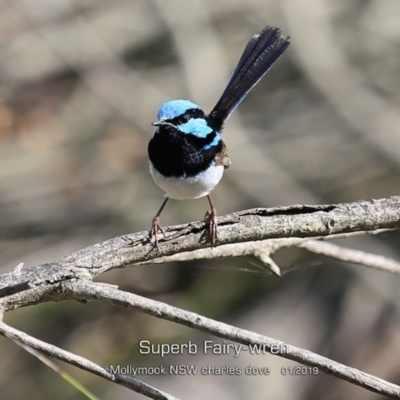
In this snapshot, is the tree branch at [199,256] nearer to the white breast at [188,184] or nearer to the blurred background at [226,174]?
the white breast at [188,184]

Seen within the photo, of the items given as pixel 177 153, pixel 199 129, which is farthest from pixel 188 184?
pixel 199 129

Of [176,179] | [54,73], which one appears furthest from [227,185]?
[176,179]

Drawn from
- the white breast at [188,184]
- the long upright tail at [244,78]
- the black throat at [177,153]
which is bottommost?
the white breast at [188,184]

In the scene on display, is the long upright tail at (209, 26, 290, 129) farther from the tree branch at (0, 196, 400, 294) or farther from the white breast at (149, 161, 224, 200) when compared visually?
the tree branch at (0, 196, 400, 294)

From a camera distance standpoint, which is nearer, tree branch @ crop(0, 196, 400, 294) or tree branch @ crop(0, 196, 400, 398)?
tree branch @ crop(0, 196, 400, 398)

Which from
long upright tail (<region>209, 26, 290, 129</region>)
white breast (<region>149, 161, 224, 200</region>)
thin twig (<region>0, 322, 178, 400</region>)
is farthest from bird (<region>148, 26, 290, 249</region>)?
thin twig (<region>0, 322, 178, 400</region>)

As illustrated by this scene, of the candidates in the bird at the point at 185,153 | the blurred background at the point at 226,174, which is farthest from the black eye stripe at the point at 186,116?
the blurred background at the point at 226,174
